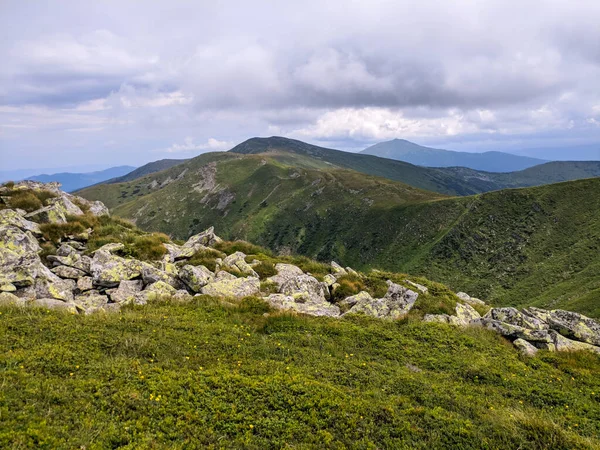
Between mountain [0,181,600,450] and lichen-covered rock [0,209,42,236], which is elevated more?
lichen-covered rock [0,209,42,236]

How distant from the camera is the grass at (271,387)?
7.82 meters

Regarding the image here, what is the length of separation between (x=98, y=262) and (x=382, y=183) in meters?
172

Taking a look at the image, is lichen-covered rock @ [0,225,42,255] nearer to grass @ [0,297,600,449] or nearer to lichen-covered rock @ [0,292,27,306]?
lichen-covered rock @ [0,292,27,306]

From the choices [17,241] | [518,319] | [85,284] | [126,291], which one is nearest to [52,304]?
[126,291]

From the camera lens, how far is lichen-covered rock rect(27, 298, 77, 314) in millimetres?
13227

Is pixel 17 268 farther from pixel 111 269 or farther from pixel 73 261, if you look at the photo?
pixel 111 269

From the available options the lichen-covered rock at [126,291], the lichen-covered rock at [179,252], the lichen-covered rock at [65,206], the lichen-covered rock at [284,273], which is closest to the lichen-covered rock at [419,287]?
the lichen-covered rock at [284,273]

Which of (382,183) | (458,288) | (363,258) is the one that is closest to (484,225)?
(458,288)

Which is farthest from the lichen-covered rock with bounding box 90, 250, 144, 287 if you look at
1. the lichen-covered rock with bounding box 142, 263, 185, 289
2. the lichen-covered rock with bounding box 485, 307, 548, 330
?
the lichen-covered rock with bounding box 485, 307, 548, 330

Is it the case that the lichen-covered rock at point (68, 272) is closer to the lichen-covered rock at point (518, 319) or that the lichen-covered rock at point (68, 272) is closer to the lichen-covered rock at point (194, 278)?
the lichen-covered rock at point (194, 278)

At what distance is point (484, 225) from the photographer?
112812 mm

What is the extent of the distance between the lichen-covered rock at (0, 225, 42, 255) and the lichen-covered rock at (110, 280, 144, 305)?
6317mm

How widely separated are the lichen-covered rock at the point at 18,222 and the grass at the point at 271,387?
1227cm

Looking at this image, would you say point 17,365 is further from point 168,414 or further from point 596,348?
point 596,348
